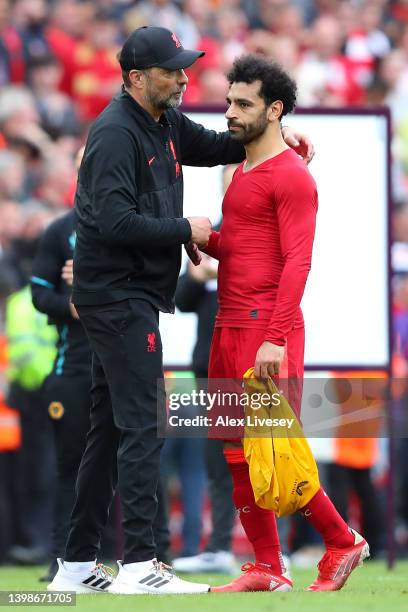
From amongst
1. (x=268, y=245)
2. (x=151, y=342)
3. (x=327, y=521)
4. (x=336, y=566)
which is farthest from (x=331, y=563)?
(x=268, y=245)

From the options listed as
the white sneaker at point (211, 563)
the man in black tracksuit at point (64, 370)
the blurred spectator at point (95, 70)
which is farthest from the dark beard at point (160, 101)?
the blurred spectator at point (95, 70)

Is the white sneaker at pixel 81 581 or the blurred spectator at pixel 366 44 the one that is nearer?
the white sneaker at pixel 81 581

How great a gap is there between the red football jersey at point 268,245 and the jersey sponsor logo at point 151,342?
387 mm

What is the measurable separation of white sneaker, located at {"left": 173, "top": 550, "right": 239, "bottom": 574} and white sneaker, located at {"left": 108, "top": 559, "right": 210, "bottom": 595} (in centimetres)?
264

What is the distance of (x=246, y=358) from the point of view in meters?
6.68

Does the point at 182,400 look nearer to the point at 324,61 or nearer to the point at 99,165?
the point at 99,165

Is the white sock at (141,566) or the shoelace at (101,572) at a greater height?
the white sock at (141,566)

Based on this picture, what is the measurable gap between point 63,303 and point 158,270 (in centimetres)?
143

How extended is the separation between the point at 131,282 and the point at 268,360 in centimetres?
68

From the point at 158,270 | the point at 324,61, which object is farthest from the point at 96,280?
the point at 324,61

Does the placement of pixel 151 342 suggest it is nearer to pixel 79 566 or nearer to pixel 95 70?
pixel 79 566

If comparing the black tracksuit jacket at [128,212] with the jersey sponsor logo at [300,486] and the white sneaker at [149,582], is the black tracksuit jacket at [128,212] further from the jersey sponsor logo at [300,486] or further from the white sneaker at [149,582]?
the white sneaker at [149,582]

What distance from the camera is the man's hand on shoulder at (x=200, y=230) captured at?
6.58m

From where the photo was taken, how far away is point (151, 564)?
6.47m
